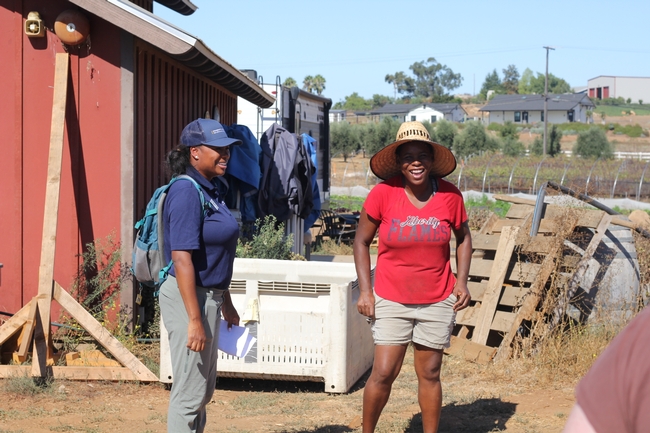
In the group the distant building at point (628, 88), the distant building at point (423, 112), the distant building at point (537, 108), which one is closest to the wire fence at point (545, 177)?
the distant building at point (537, 108)

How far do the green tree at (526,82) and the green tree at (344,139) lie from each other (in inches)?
3801

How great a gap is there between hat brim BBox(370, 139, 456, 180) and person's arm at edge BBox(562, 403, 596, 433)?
3238mm

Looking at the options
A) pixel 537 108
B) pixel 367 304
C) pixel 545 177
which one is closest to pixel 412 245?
pixel 367 304

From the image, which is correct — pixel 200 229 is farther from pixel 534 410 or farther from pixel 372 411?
pixel 534 410

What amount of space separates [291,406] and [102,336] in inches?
63.1

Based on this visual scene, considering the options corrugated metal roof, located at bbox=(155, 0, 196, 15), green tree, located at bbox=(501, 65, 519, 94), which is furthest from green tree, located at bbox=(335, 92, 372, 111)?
corrugated metal roof, located at bbox=(155, 0, 196, 15)

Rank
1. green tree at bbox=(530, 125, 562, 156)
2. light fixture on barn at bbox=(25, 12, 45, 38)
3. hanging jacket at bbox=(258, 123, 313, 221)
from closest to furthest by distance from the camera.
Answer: light fixture on barn at bbox=(25, 12, 45, 38) → hanging jacket at bbox=(258, 123, 313, 221) → green tree at bbox=(530, 125, 562, 156)

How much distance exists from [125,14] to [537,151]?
5866cm

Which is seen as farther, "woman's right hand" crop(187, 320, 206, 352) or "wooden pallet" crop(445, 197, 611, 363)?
"wooden pallet" crop(445, 197, 611, 363)

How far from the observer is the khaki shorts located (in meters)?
4.64

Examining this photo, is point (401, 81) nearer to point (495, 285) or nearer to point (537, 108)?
point (537, 108)

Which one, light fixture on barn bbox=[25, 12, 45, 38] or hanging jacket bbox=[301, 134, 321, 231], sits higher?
light fixture on barn bbox=[25, 12, 45, 38]

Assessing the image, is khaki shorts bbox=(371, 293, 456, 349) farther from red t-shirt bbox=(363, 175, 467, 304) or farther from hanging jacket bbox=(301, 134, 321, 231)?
hanging jacket bbox=(301, 134, 321, 231)

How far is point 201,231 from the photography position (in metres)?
3.98
